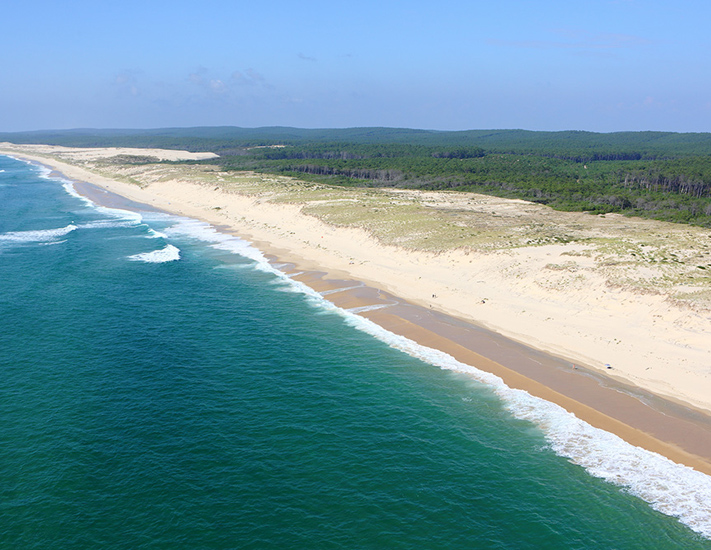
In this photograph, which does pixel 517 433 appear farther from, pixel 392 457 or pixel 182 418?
pixel 182 418

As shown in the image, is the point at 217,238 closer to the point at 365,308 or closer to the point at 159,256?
the point at 159,256

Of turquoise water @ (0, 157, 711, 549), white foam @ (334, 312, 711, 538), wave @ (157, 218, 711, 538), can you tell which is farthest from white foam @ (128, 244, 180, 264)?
white foam @ (334, 312, 711, 538)

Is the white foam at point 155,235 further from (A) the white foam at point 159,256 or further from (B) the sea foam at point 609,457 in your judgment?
(B) the sea foam at point 609,457

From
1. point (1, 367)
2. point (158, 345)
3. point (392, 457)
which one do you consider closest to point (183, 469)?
point (392, 457)

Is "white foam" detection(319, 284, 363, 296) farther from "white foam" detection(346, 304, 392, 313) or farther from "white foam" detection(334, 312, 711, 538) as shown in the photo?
"white foam" detection(334, 312, 711, 538)

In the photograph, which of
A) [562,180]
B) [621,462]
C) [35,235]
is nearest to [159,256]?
[35,235]

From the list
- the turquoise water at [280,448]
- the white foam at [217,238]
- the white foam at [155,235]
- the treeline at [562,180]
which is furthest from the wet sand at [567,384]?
the treeline at [562,180]
